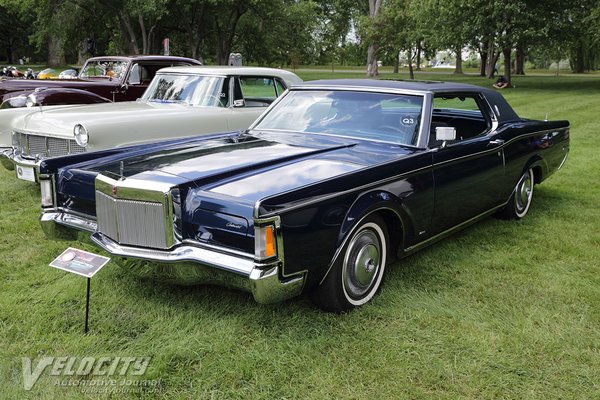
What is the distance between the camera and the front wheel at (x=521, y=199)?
5.40 meters

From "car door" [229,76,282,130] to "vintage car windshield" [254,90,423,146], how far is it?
219 centimetres

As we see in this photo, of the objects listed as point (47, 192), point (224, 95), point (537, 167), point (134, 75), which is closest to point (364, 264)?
point (47, 192)

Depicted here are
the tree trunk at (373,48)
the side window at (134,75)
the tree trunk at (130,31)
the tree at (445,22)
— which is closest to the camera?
the side window at (134,75)

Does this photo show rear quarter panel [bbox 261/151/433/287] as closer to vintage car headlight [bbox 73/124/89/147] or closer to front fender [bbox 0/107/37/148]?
vintage car headlight [bbox 73/124/89/147]

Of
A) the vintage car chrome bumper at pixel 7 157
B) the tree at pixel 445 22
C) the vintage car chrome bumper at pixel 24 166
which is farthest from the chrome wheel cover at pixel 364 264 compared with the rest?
the tree at pixel 445 22

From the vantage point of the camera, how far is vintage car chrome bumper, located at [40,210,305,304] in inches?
113

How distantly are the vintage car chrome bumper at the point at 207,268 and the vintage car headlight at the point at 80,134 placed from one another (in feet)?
7.93

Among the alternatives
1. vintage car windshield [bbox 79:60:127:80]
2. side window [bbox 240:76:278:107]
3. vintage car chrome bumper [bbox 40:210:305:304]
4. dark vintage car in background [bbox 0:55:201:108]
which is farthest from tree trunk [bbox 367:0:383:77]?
vintage car chrome bumper [bbox 40:210:305:304]

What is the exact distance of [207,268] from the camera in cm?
305

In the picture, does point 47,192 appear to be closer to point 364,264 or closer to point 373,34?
point 364,264

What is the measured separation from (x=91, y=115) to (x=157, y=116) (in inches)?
27.4

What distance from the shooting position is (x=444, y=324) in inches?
132

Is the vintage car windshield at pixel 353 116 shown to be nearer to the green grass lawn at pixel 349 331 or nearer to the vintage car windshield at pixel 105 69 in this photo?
the green grass lawn at pixel 349 331

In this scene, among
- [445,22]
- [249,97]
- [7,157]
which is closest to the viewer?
[7,157]
